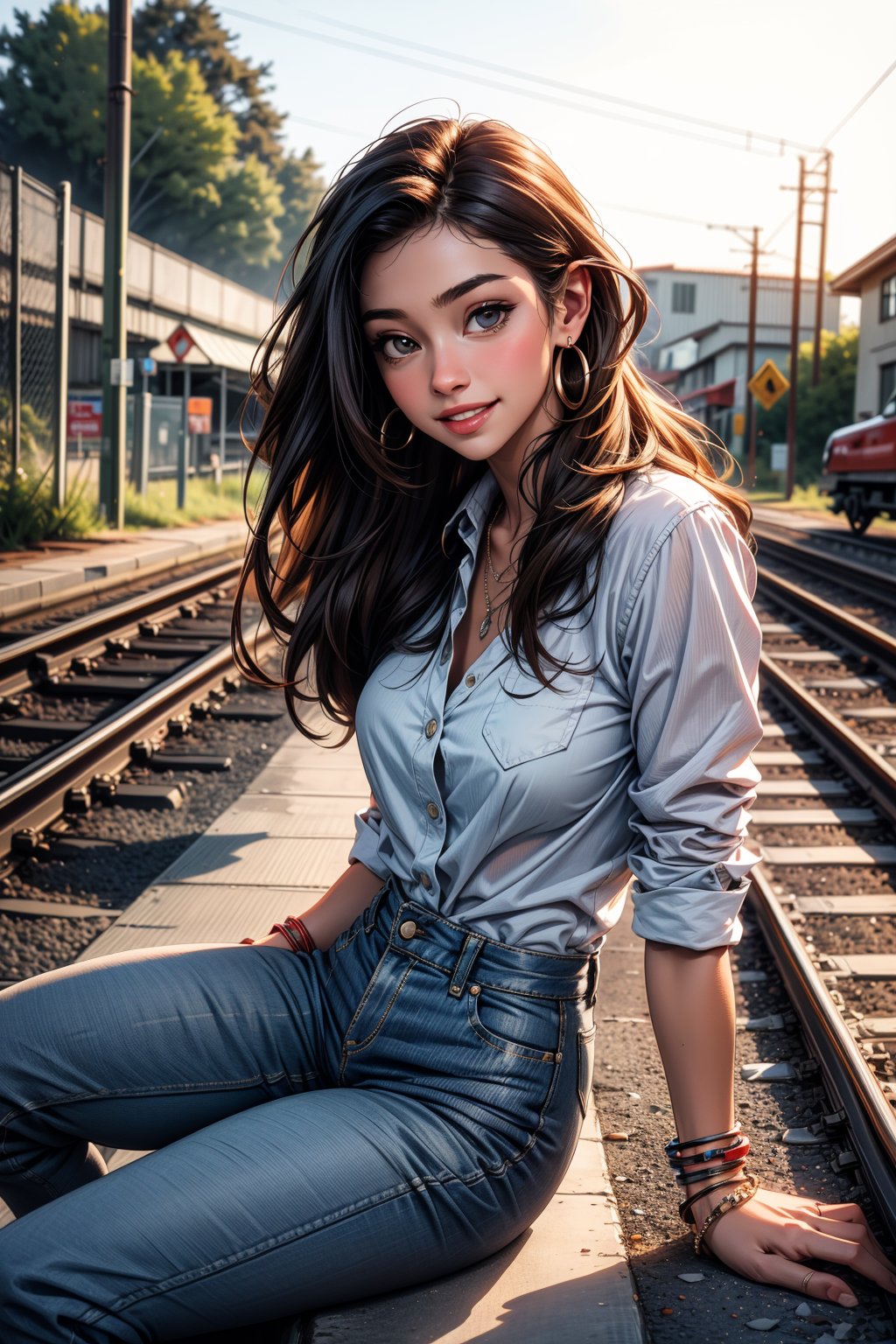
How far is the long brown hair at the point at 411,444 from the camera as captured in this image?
6.06 feet

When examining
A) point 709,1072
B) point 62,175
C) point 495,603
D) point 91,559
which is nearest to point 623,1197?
point 709,1072

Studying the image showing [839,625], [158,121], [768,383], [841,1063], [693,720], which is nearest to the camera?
[693,720]

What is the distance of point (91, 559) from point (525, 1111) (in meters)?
11.6

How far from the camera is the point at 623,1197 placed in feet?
8.05

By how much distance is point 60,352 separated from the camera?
1543 cm

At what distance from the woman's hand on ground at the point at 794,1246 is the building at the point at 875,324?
33.0 m

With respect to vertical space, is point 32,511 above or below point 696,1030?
above

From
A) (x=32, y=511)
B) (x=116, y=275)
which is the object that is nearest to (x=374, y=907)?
(x=32, y=511)

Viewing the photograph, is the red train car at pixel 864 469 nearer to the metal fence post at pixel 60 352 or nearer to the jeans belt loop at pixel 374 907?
the metal fence post at pixel 60 352

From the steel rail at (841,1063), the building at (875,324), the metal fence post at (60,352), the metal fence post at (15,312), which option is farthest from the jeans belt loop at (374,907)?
the building at (875,324)

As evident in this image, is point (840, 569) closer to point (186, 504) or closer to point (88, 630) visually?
point (88, 630)

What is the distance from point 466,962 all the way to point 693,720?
1.52 ft

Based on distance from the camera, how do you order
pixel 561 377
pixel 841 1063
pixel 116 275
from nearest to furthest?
pixel 561 377, pixel 841 1063, pixel 116 275

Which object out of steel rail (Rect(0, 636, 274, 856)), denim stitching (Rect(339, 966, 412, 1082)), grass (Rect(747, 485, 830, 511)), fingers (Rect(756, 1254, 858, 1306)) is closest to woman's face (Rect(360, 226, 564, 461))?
denim stitching (Rect(339, 966, 412, 1082))
